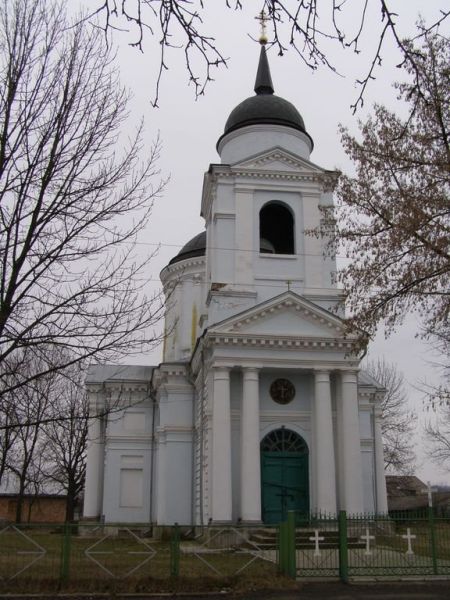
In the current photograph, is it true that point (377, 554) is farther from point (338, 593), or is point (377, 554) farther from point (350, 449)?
point (350, 449)

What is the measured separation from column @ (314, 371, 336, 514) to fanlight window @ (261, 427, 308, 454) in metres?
0.64

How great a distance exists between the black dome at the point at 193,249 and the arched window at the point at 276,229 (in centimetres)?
892

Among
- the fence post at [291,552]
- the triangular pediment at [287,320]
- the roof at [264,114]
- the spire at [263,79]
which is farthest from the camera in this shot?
the spire at [263,79]

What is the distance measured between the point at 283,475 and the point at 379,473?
7.89 metres

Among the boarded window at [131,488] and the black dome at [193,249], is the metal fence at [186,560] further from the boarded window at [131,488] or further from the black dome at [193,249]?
the black dome at [193,249]

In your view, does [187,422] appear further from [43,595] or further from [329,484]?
[43,595]

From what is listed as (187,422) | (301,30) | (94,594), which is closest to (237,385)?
(187,422)

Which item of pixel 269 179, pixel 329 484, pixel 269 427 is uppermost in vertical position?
pixel 269 179

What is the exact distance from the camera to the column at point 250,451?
21.1m

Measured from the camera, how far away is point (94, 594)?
37.3 feet

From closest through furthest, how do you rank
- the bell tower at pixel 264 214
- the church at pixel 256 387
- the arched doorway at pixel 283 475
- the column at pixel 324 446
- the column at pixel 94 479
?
1. the column at pixel 324 446
2. the church at pixel 256 387
3. the arched doorway at pixel 283 475
4. the bell tower at pixel 264 214
5. the column at pixel 94 479

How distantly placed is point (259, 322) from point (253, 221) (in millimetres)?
4466

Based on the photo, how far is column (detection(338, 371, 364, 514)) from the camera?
856 inches

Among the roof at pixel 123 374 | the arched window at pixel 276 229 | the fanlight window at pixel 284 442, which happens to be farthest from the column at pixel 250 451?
the roof at pixel 123 374
